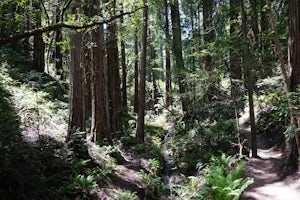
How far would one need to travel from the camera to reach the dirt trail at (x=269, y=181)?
6.66 m

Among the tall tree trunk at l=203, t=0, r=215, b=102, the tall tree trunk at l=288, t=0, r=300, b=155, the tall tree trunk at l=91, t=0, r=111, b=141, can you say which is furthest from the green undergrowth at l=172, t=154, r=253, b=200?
the tall tree trunk at l=91, t=0, r=111, b=141

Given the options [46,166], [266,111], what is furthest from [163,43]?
[46,166]

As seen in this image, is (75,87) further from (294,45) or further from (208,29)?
(208,29)

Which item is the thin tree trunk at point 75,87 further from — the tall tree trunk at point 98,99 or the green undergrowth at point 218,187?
the green undergrowth at point 218,187

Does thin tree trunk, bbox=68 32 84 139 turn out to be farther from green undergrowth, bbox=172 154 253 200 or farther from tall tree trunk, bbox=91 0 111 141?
green undergrowth, bbox=172 154 253 200

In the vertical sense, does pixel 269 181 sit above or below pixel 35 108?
below

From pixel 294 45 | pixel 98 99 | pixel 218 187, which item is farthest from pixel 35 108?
pixel 294 45

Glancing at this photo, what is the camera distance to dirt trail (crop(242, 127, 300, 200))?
262 inches

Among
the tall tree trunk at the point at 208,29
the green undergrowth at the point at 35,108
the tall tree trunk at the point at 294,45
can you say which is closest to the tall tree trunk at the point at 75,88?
the green undergrowth at the point at 35,108

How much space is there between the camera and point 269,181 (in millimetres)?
7727

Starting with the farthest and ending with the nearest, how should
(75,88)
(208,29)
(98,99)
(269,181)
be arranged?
(208,29) < (98,99) < (75,88) < (269,181)

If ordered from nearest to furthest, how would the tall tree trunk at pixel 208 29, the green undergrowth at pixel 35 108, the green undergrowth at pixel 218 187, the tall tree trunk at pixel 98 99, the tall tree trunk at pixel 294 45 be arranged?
the green undergrowth at pixel 218 187
the tall tree trunk at pixel 294 45
the green undergrowth at pixel 35 108
the tall tree trunk at pixel 98 99
the tall tree trunk at pixel 208 29

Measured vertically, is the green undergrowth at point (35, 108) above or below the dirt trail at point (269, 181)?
above

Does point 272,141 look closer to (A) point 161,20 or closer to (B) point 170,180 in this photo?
(B) point 170,180
